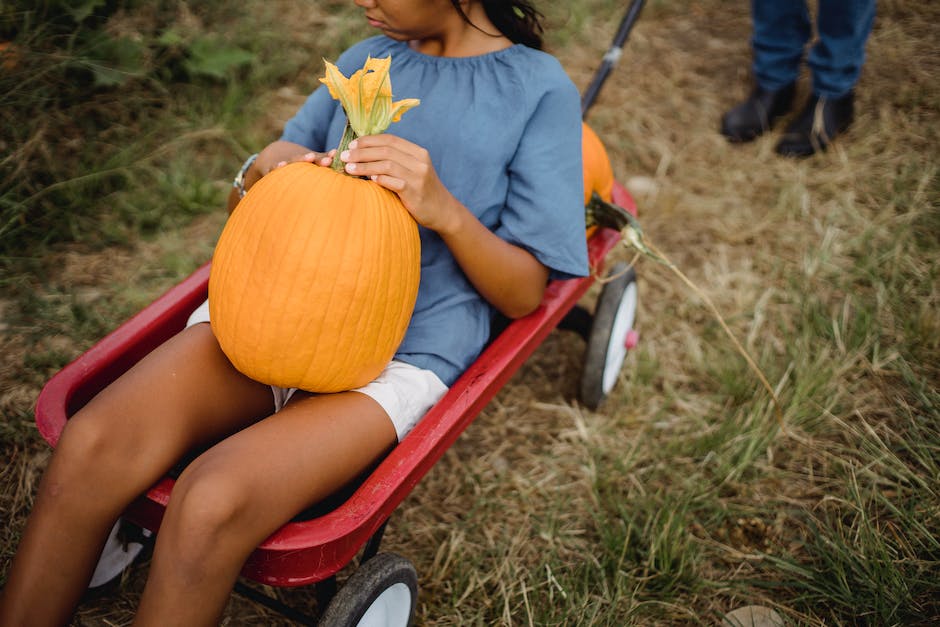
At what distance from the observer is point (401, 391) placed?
1632mm

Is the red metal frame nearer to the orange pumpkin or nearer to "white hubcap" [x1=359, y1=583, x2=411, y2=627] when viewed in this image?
"white hubcap" [x1=359, y1=583, x2=411, y2=627]

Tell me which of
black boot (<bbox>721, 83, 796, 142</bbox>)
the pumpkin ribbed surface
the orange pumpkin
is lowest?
black boot (<bbox>721, 83, 796, 142</bbox>)

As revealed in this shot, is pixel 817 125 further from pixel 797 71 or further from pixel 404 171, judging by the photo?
pixel 404 171

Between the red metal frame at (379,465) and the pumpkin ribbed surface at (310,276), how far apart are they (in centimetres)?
22

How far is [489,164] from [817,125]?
2514 mm

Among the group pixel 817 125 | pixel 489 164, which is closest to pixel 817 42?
pixel 817 125

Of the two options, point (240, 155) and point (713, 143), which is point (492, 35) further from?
point (713, 143)

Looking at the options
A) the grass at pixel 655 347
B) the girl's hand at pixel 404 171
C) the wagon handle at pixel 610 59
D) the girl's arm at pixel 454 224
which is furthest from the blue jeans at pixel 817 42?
the girl's hand at pixel 404 171

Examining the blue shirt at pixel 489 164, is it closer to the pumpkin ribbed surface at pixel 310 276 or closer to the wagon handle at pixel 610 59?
the pumpkin ribbed surface at pixel 310 276

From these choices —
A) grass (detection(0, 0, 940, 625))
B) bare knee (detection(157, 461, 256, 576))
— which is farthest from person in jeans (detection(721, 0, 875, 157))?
bare knee (detection(157, 461, 256, 576))

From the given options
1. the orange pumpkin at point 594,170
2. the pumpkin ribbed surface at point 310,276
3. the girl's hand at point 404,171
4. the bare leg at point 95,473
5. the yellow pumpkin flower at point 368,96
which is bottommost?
the bare leg at point 95,473

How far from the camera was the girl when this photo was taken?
132 centimetres

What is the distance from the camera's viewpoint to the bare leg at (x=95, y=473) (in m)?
1.34

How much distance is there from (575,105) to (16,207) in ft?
6.47
